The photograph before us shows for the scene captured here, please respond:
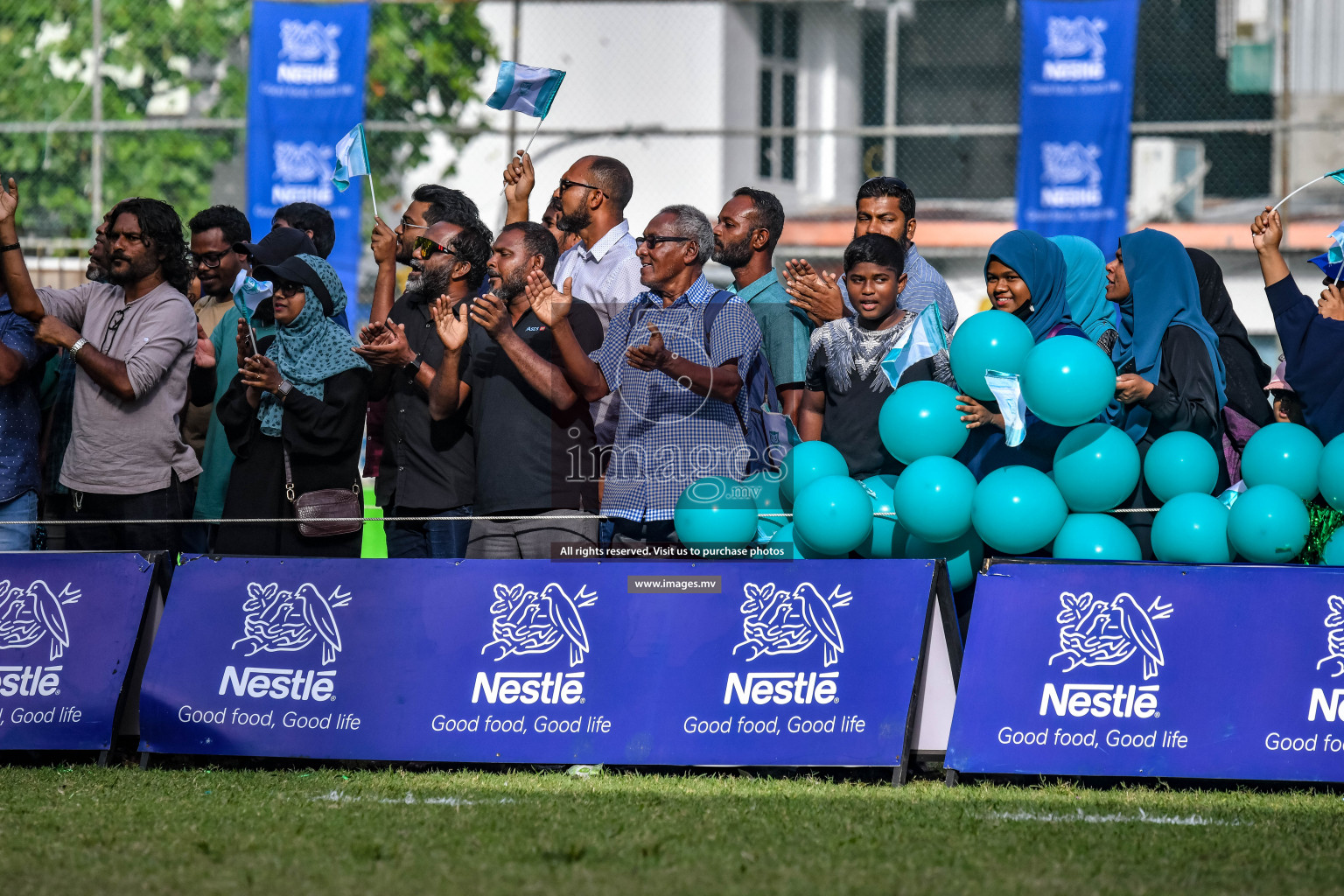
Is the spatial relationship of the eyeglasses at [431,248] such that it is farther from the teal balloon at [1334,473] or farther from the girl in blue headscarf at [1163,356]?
the teal balloon at [1334,473]

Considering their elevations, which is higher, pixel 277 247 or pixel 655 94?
pixel 655 94

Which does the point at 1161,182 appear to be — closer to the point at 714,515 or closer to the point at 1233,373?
the point at 1233,373

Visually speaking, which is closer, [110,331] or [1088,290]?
[1088,290]

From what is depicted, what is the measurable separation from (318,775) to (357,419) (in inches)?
63.8

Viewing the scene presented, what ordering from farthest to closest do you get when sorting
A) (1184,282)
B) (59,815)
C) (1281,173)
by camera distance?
1. (1281,173)
2. (1184,282)
3. (59,815)

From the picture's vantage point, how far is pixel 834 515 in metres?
6.22

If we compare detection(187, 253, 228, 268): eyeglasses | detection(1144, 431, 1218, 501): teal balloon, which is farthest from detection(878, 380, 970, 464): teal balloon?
detection(187, 253, 228, 268): eyeglasses

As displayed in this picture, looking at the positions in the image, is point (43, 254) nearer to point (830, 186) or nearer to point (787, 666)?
point (830, 186)

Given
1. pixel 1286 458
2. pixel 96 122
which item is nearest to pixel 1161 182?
pixel 96 122

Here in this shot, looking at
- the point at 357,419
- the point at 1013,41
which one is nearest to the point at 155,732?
the point at 357,419

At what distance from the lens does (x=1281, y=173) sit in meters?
14.5

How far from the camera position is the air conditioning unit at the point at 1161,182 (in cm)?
1811

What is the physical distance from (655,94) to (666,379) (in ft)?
44.7

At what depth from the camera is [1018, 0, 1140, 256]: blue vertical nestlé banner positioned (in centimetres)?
1380
